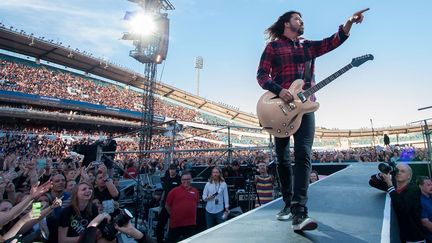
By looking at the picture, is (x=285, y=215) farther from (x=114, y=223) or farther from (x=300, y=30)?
(x=300, y=30)

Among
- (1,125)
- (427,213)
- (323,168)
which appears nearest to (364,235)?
(427,213)

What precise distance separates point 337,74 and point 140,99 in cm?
3544

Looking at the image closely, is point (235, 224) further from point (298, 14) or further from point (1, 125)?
point (1, 125)

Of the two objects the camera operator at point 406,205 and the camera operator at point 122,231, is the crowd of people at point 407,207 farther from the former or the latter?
the camera operator at point 122,231

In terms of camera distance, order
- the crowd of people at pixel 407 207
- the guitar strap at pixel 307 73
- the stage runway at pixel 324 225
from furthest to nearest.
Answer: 1. the crowd of people at pixel 407 207
2. the guitar strap at pixel 307 73
3. the stage runway at pixel 324 225

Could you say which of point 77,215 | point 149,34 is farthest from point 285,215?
point 149,34

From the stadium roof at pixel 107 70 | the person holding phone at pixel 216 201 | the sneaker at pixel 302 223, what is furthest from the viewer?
the stadium roof at pixel 107 70

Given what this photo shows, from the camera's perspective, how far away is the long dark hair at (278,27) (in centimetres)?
237

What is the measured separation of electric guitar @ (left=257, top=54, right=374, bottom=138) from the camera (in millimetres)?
2020

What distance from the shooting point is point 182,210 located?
4.92 metres

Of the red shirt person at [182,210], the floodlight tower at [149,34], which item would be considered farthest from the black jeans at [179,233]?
the floodlight tower at [149,34]

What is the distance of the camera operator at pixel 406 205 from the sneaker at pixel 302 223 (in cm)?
169

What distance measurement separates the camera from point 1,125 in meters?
22.8

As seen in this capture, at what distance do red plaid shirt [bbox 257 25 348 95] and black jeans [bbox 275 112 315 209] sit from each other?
0.35 meters
